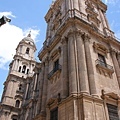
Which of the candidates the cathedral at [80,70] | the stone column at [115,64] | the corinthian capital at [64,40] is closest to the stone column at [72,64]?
the cathedral at [80,70]

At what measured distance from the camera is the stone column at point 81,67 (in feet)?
47.9

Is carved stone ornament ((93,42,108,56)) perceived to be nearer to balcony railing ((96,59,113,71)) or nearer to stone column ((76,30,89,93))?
balcony railing ((96,59,113,71))

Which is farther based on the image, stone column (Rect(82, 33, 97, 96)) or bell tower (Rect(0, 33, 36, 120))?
bell tower (Rect(0, 33, 36, 120))

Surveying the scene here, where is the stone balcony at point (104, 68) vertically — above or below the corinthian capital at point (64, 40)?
below

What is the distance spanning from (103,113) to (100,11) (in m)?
20.0

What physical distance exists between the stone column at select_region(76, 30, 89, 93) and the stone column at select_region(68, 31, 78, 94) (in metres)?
0.48

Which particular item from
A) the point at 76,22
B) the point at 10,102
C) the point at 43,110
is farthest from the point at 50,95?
the point at 10,102

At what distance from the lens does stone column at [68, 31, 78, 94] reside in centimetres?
1478

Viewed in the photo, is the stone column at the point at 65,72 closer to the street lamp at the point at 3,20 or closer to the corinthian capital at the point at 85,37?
the corinthian capital at the point at 85,37

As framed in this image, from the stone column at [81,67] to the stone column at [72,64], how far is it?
484mm

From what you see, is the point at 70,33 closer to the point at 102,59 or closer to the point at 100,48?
the point at 100,48

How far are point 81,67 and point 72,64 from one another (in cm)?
93

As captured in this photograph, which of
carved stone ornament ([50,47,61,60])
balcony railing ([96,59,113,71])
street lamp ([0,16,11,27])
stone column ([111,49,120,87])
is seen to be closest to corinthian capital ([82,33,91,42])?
balcony railing ([96,59,113,71])

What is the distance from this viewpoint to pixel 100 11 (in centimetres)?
2911
